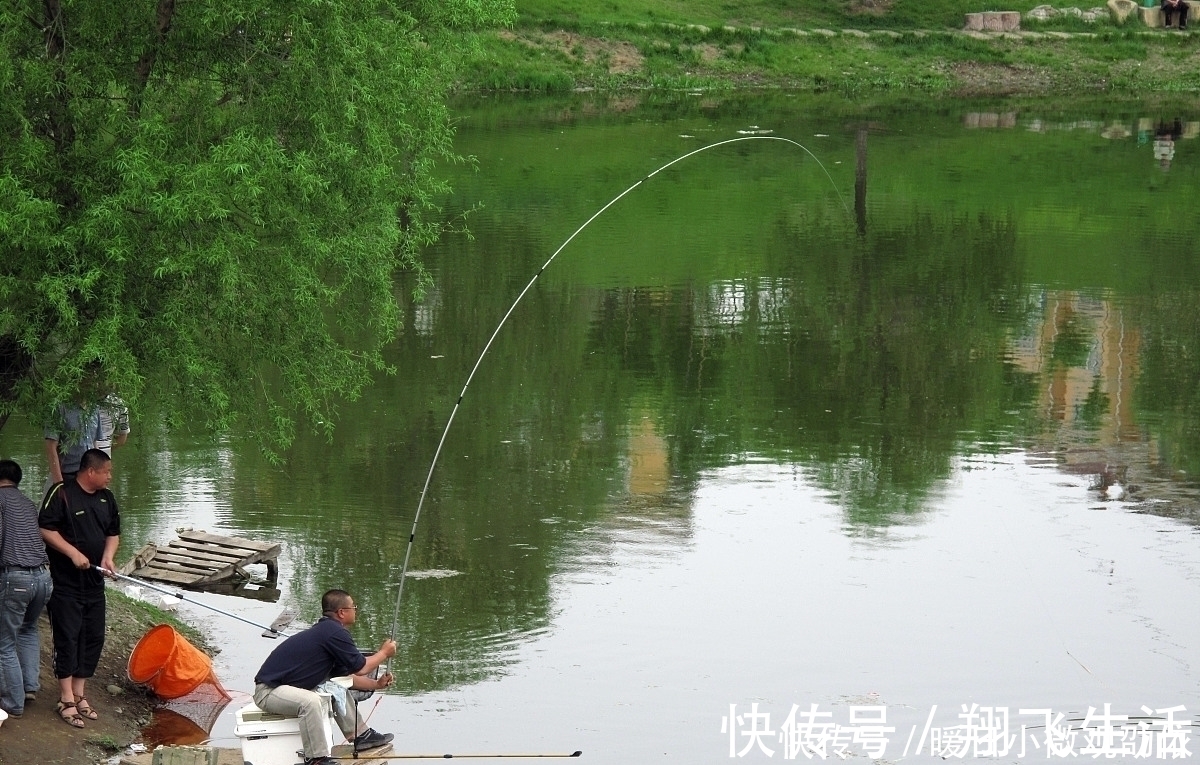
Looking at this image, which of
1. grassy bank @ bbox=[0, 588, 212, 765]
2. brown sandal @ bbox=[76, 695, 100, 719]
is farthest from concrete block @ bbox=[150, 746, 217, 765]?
brown sandal @ bbox=[76, 695, 100, 719]

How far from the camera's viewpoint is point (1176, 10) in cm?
6806

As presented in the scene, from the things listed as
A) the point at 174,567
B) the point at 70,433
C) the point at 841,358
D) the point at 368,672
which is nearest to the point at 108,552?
the point at 70,433

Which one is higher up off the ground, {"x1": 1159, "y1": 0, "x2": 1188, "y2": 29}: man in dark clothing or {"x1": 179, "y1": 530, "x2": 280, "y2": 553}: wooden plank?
{"x1": 1159, "y1": 0, "x2": 1188, "y2": 29}: man in dark clothing

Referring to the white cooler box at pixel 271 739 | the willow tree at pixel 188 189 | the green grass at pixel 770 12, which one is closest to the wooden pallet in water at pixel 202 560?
the willow tree at pixel 188 189

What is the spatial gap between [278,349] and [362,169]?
1366mm

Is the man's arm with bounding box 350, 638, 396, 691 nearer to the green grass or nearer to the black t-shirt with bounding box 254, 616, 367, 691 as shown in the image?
the black t-shirt with bounding box 254, 616, 367, 691

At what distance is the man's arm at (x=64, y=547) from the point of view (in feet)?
32.1

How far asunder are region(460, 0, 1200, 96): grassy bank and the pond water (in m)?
27.8

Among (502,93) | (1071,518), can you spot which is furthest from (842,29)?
(1071,518)

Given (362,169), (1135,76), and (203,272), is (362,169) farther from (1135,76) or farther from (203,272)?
(1135,76)

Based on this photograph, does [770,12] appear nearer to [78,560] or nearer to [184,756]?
[78,560]

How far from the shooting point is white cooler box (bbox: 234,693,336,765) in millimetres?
9336

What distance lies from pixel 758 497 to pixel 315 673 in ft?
25.3

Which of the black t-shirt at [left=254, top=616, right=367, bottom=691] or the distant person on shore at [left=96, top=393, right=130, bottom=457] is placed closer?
the black t-shirt at [left=254, top=616, right=367, bottom=691]
